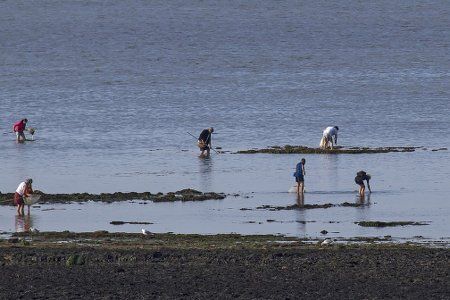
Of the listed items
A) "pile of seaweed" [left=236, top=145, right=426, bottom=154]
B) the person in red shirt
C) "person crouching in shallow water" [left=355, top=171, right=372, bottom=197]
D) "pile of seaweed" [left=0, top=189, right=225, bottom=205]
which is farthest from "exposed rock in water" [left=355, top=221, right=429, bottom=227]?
the person in red shirt

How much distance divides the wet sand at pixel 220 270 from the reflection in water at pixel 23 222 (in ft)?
9.12

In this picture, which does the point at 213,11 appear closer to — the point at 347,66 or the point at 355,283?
the point at 347,66

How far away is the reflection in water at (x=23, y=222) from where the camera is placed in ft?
98.8

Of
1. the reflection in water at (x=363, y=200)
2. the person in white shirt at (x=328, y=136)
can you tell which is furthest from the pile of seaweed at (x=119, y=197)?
the person in white shirt at (x=328, y=136)

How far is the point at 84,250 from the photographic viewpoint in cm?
2536

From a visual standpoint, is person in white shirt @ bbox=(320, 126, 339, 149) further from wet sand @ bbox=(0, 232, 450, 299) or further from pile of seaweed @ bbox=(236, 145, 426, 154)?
wet sand @ bbox=(0, 232, 450, 299)

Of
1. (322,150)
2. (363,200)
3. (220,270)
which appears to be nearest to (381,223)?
(363,200)

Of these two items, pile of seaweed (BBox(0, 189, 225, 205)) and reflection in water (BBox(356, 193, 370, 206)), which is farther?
pile of seaweed (BBox(0, 189, 225, 205))

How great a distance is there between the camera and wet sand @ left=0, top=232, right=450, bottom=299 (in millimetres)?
21516

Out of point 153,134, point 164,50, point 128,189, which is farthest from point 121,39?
point 128,189

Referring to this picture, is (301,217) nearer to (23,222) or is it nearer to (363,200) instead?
(363,200)

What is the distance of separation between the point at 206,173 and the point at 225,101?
2684 cm

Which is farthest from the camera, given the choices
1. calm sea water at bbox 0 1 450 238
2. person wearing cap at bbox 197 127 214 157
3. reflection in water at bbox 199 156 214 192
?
person wearing cap at bbox 197 127 214 157

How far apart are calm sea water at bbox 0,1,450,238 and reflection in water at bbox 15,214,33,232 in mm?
266
